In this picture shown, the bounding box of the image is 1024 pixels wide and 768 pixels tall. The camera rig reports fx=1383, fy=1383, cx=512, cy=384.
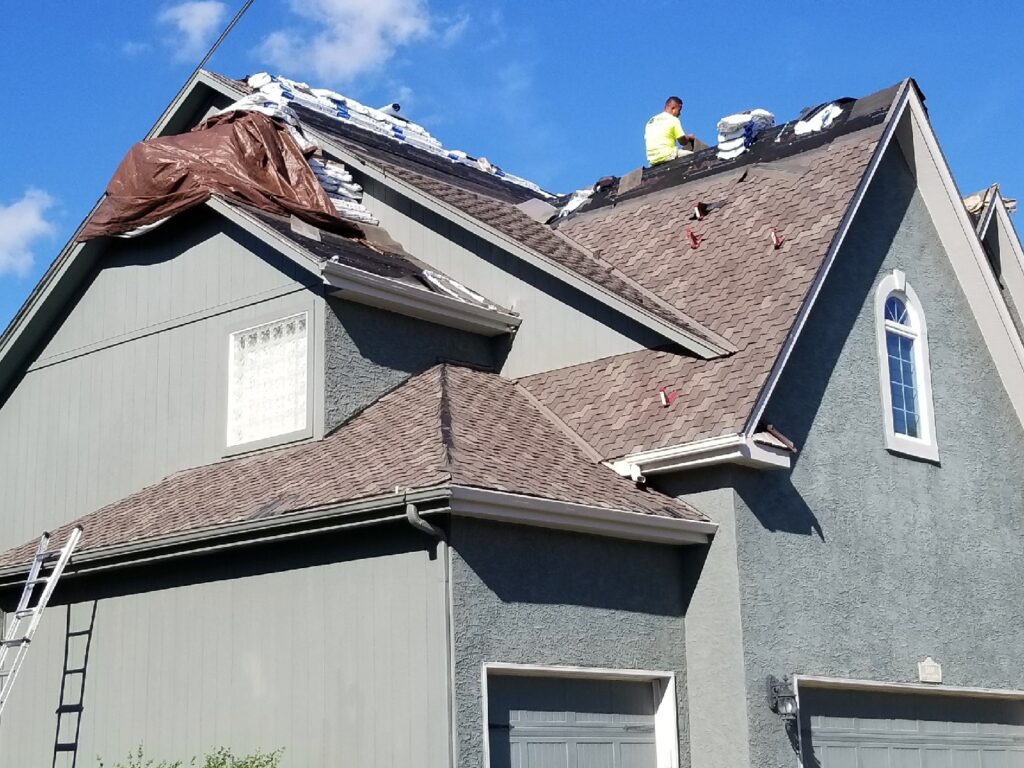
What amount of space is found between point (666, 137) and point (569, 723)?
911 centimetres

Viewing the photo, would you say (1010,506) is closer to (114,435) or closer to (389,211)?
(389,211)

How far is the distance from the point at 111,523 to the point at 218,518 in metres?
1.98

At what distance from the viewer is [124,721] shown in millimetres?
12359

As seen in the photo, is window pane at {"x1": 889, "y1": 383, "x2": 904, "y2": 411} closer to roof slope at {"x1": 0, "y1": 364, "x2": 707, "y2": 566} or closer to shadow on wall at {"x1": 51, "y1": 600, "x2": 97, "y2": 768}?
roof slope at {"x1": 0, "y1": 364, "x2": 707, "y2": 566}

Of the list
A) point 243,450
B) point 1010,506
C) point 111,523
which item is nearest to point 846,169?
point 1010,506

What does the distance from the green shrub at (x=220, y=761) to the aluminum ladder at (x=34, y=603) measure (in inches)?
52.1

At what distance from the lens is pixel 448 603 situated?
10281mm

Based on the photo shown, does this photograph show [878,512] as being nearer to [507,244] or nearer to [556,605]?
[556,605]

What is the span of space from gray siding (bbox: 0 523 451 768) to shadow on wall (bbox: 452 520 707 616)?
1.69ft

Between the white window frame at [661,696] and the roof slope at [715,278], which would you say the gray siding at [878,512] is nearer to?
the roof slope at [715,278]

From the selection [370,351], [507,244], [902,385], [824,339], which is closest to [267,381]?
[370,351]

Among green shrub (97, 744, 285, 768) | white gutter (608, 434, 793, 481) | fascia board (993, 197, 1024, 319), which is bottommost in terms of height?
green shrub (97, 744, 285, 768)

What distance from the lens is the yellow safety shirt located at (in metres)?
17.9

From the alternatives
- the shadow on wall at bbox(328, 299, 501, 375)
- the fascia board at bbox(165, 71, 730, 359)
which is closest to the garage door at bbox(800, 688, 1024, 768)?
the fascia board at bbox(165, 71, 730, 359)
